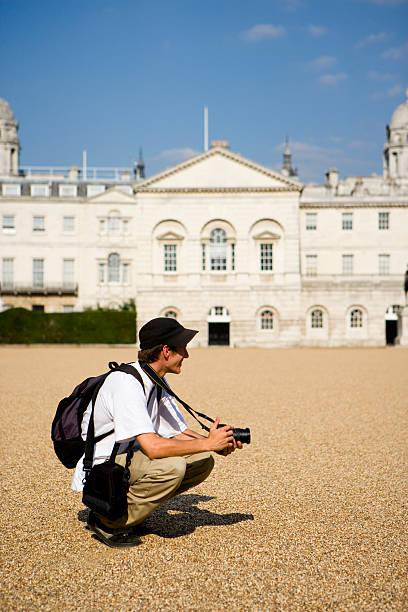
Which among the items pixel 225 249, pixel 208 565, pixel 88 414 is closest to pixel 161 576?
pixel 208 565

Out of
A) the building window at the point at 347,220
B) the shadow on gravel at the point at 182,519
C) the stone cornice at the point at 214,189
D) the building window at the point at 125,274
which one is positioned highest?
the stone cornice at the point at 214,189

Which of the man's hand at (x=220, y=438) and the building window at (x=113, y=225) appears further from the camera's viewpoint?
the building window at (x=113, y=225)

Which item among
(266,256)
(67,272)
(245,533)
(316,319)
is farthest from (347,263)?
(245,533)

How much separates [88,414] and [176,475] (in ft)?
2.66

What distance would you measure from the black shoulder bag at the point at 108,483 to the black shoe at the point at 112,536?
1.26 feet

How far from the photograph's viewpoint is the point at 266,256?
140ft

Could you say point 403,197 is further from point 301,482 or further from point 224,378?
point 301,482

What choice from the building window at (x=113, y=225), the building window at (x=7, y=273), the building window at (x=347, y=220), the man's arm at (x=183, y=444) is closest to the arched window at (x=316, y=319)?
the building window at (x=347, y=220)

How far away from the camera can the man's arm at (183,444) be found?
4.34 metres

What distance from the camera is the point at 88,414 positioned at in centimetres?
477

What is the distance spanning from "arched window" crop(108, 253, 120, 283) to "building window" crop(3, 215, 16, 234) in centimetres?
831

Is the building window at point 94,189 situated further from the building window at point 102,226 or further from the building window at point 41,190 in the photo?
the building window at point 102,226

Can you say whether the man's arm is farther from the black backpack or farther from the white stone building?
the white stone building

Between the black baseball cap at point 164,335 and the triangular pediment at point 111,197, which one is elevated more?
the triangular pediment at point 111,197
